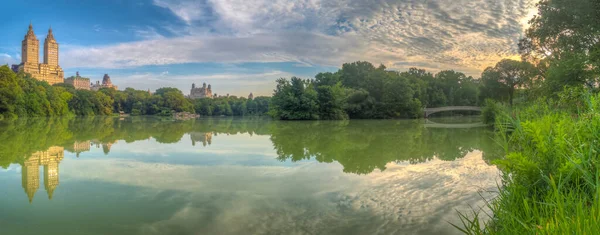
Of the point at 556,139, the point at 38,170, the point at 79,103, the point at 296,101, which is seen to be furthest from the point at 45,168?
the point at 79,103

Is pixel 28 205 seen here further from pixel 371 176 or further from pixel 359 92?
pixel 359 92

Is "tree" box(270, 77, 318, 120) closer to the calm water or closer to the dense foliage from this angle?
the dense foliage

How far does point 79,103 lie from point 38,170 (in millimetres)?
68321

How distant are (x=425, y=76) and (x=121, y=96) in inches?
2919

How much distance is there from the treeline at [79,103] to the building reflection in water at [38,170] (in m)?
38.3

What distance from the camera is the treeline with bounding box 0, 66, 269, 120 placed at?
4000 cm

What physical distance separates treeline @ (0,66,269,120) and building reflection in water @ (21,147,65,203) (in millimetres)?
38328

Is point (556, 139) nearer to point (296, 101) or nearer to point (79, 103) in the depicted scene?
point (296, 101)

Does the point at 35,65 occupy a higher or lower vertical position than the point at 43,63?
lower

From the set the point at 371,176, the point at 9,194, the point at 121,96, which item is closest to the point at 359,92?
the point at 371,176

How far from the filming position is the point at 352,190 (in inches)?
211

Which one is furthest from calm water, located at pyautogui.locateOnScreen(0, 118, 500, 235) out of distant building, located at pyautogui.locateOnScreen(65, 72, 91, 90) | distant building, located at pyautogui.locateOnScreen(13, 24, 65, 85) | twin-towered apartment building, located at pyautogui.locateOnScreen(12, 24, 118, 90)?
distant building, located at pyautogui.locateOnScreen(65, 72, 91, 90)

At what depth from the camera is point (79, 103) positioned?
63969 millimetres

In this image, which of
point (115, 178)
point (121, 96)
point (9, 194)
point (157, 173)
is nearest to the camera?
point (9, 194)
